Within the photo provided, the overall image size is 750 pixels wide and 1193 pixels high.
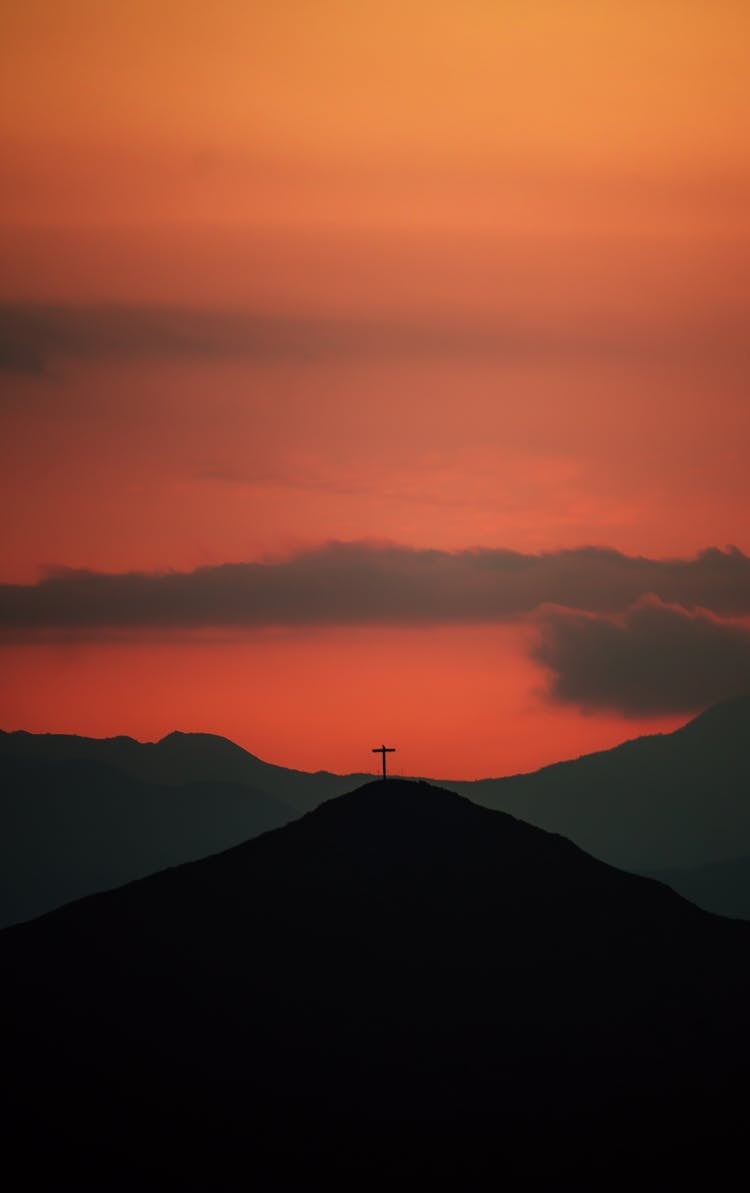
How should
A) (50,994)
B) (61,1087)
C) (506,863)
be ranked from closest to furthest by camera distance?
1. (61,1087)
2. (50,994)
3. (506,863)

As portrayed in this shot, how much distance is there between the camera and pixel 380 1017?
247 ft

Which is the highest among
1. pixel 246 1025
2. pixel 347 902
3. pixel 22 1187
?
pixel 347 902

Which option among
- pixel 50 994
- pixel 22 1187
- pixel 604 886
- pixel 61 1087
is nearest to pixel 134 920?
pixel 50 994

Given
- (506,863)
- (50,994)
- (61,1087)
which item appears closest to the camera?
(61,1087)

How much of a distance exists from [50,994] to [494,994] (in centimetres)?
1910

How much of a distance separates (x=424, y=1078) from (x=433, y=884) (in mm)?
10963

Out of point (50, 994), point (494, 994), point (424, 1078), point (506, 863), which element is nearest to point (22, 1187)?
point (50, 994)

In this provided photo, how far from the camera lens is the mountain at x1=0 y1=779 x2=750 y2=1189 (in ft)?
228

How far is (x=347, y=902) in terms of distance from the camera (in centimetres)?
8112

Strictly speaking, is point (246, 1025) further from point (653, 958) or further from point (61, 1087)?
point (653, 958)

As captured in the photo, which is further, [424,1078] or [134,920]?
[134,920]

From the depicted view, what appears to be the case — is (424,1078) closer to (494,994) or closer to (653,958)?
(494,994)

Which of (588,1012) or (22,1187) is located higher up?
(588,1012)

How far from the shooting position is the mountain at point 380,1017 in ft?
228
